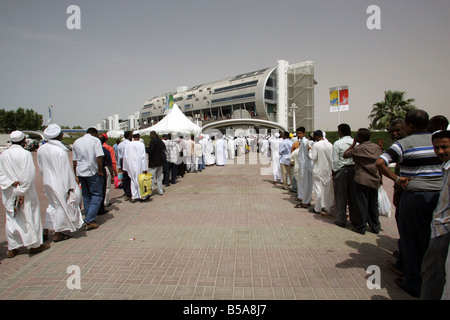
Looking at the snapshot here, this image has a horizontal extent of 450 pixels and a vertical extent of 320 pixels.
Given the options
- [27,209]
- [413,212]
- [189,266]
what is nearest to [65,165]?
[27,209]

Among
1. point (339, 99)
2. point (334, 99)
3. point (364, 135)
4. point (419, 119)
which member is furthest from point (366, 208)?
point (334, 99)

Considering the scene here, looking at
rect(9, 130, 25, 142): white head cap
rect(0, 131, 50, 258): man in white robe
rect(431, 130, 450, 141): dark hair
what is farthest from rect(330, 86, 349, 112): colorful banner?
rect(0, 131, 50, 258): man in white robe

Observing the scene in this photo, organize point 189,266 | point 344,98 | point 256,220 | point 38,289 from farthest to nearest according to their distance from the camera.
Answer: point 344,98, point 256,220, point 189,266, point 38,289

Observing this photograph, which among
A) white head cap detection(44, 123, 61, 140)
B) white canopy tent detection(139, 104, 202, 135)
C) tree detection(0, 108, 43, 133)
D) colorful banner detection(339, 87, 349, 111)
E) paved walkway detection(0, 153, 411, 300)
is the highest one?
tree detection(0, 108, 43, 133)

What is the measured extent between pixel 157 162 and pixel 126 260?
452cm

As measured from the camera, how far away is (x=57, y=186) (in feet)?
14.4

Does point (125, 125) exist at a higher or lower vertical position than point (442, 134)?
higher

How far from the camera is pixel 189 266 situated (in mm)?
3502

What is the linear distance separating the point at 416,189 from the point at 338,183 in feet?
7.39

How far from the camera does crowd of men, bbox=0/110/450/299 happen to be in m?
2.83

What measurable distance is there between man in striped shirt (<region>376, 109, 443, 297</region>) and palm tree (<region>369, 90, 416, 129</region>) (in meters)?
29.4

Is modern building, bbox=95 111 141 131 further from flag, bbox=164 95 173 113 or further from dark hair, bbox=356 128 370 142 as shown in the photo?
dark hair, bbox=356 128 370 142

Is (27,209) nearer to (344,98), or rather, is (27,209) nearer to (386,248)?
(386,248)

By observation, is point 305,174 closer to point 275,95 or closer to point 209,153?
point 209,153
